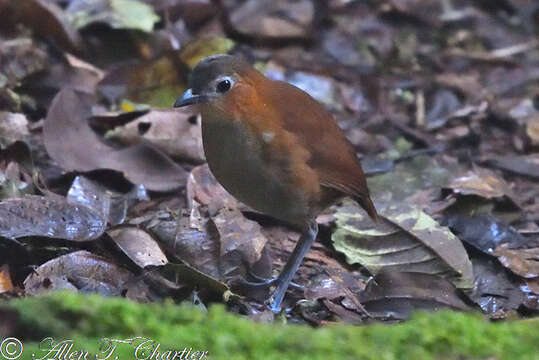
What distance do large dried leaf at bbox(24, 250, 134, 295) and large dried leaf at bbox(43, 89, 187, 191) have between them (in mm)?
961

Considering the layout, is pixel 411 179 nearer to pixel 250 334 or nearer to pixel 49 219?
pixel 49 219

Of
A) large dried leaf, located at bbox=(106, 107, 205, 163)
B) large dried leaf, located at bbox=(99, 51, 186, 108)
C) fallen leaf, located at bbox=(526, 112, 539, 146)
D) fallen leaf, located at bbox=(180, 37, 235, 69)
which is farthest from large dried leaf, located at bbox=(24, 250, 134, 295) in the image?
fallen leaf, located at bbox=(526, 112, 539, 146)

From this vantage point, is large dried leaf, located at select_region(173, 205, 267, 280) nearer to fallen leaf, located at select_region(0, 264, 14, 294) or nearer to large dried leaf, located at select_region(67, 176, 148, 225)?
large dried leaf, located at select_region(67, 176, 148, 225)

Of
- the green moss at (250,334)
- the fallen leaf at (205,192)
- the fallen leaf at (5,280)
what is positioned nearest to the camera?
the green moss at (250,334)

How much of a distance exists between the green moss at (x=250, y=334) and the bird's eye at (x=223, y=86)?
5.52 feet

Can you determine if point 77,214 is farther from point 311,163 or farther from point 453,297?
point 453,297

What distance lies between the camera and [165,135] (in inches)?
209

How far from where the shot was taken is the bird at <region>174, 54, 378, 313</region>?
402 centimetres

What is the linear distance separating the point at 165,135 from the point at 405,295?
188 centimetres

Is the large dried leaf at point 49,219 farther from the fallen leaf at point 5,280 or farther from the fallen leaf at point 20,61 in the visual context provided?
the fallen leaf at point 20,61

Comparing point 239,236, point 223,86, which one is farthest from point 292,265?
point 223,86

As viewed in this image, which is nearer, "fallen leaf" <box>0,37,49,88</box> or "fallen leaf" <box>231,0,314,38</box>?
"fallen leaf" <box>0,37,49,88</box>

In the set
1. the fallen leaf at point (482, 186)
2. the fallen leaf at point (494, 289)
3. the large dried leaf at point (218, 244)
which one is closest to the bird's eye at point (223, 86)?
the large dried leaf at point (218, 244)

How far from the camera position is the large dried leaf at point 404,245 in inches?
176
